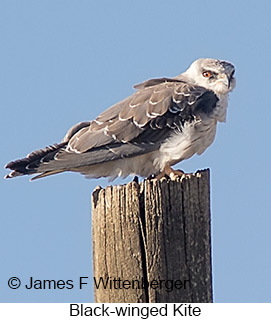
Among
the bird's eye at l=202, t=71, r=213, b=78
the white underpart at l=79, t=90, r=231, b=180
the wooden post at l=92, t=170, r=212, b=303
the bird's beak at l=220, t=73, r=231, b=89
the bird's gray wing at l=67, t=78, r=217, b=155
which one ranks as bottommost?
the wooden post at l=92, t=170, r=212, b=303

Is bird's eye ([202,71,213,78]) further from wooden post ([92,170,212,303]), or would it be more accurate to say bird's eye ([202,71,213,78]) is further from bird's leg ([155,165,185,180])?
wooden post ([92,170,212,303])

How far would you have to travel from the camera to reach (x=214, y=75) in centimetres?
872

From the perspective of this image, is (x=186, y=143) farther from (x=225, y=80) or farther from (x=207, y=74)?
(x=207, y=74)

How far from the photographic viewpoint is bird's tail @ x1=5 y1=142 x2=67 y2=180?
24.5 ft

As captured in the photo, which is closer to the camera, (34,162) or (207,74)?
(34,162)

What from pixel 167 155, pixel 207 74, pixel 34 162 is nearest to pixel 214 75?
pixel 207 74

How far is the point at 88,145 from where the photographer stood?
306 inches

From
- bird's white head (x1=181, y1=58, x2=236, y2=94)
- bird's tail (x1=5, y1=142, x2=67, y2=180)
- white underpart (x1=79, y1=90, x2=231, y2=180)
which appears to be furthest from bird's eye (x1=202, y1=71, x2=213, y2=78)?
bird's tail (x1=5, y1=142, x2=67, y2=180)

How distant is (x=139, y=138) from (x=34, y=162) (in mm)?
1193

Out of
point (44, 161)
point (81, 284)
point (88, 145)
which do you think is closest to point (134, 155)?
point (88, 145)

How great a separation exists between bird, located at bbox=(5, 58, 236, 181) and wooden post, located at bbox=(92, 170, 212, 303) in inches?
88.4

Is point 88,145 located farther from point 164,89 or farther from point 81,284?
point 81,284

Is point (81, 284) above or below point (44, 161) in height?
below
